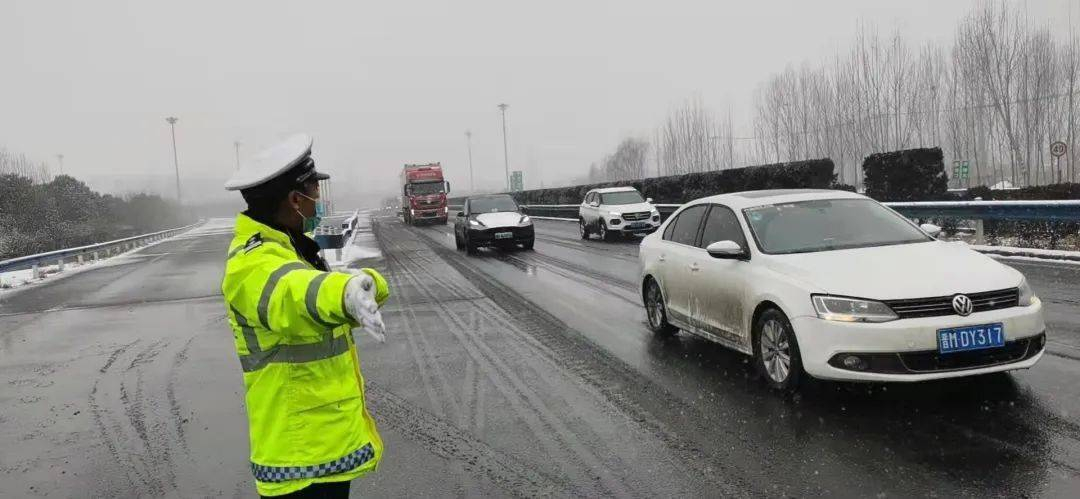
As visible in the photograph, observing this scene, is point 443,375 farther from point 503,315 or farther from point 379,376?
point 503,315

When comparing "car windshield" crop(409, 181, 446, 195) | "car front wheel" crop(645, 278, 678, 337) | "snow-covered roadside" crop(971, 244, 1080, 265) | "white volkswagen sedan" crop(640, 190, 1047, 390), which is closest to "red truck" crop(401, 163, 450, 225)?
"car windshield" crop(409, 181, 446, 195)

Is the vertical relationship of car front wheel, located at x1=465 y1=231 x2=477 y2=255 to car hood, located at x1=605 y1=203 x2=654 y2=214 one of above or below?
below

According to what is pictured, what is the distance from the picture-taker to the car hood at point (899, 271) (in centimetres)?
494

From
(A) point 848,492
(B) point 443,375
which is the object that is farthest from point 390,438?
(A) point 848,492

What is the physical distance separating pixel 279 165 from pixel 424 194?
4108 centimetres

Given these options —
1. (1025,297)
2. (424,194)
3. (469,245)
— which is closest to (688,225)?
(1025,297)

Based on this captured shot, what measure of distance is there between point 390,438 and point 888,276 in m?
3.56

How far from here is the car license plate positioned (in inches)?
187

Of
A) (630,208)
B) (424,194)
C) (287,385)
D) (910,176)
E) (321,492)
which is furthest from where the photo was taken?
(424,194)

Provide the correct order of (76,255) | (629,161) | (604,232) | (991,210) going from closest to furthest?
1. (991,210)
2. (604,232)
3. (76,255)
4. (629,161)

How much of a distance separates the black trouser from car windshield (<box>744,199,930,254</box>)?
4.42 metres

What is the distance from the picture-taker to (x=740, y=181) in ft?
83.3

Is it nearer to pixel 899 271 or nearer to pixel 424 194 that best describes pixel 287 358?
pixel 899 271

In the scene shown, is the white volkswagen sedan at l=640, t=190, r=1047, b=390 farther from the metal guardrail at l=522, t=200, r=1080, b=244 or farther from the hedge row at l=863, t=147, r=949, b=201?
the hedge row at l=863, t=147, r=949, b=201
